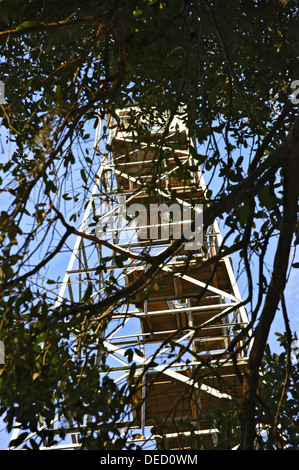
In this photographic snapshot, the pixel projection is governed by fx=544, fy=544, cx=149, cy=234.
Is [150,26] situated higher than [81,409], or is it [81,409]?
[150,26]

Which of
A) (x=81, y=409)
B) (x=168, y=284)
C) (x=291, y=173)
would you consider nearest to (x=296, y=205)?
(x=291, y=173)

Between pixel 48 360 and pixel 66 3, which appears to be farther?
pixel 66 3

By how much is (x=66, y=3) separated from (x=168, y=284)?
19.1 feet

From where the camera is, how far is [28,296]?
303 centimetres

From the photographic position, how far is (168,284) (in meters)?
8.80

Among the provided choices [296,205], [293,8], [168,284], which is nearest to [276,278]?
[296,205]

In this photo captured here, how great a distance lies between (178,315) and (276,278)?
5834mm

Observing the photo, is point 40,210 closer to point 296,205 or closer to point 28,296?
point 28,296

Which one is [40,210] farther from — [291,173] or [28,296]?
[291,173]

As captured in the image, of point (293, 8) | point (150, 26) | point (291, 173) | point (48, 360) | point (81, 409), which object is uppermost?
point (293, 8)
